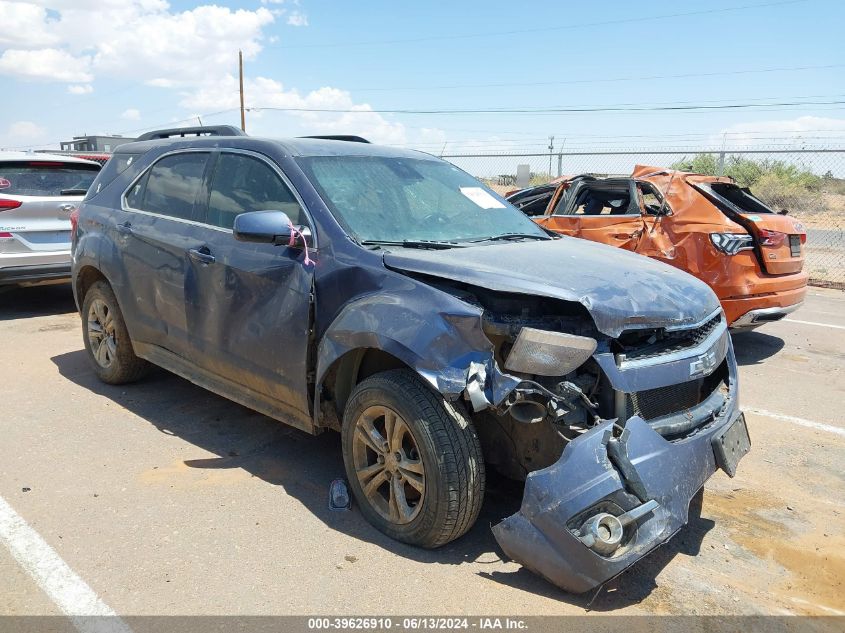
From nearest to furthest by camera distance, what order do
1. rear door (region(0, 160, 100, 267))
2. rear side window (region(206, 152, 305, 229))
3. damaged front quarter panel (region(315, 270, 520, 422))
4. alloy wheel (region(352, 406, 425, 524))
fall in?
damaged front quarter panel (region(315, 270, 520, 422)) < alloy wheel (region(352, 406, 425, 524)) < rear side window (region(206, 152, 305, 229)) < rear door (region(0, 160, 100, 267))

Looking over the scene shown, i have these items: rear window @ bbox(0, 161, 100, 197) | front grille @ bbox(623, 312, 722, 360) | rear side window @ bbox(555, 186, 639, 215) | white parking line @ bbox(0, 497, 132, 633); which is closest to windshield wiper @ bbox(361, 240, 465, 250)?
front grille @ bbox(623, 312, 722, 360)

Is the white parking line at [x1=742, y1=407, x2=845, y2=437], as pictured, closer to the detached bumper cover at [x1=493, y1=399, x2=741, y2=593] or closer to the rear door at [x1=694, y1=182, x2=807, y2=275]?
the rear door at [x1=694, y1=182, x2=807, y2=275]

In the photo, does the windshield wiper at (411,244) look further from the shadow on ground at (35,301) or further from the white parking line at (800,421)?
the shadow on ground at (35,301)

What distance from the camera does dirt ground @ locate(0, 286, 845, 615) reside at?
2910 mm

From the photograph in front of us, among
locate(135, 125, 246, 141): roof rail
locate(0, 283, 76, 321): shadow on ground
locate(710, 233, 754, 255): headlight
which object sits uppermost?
locate(135, 125, 246, 141): roof rail

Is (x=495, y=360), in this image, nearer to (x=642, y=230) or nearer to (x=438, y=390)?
(x=438, y=390)

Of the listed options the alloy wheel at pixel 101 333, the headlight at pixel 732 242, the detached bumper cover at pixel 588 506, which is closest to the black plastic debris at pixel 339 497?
the detached bumper cover at pixel 588 506

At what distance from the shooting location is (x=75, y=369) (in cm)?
613

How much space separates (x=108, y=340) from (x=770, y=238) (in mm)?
5804

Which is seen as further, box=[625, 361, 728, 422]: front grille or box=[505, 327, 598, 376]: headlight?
box=[625, 361, 728, 422]: front grille

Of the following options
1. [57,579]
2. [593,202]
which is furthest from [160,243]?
[593,202]

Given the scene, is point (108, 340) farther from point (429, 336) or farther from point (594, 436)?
point (594, 436)

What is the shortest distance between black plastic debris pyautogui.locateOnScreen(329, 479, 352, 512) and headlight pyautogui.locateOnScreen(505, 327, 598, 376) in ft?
4.32

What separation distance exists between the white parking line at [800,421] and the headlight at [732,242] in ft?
5.75
